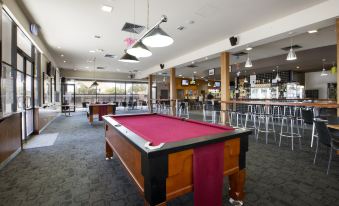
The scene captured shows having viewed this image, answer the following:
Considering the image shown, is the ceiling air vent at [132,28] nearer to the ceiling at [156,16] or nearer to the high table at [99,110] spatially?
the ceiling at [156,16]

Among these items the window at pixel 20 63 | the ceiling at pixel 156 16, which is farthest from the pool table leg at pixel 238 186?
the window at pixel 20 63

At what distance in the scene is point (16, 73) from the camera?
4496mm

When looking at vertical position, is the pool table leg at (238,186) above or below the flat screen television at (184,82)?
below

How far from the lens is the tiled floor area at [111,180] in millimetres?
2141

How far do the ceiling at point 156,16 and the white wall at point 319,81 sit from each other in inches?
505

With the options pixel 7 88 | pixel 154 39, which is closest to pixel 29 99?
pixel 7 88

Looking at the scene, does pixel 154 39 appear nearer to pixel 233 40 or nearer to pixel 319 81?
pixel 233 40

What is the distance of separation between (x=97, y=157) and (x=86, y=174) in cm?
80

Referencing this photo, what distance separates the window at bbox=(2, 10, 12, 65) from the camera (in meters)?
3.76

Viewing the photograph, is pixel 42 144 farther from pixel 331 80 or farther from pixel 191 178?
pixel 331 80

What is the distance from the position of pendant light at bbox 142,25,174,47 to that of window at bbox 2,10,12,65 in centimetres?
341

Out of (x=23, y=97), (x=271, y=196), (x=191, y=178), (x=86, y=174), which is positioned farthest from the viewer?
(x=23, y=97)

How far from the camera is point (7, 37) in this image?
400 cm

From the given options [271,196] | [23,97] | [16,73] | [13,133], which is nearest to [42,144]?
[13,133]
